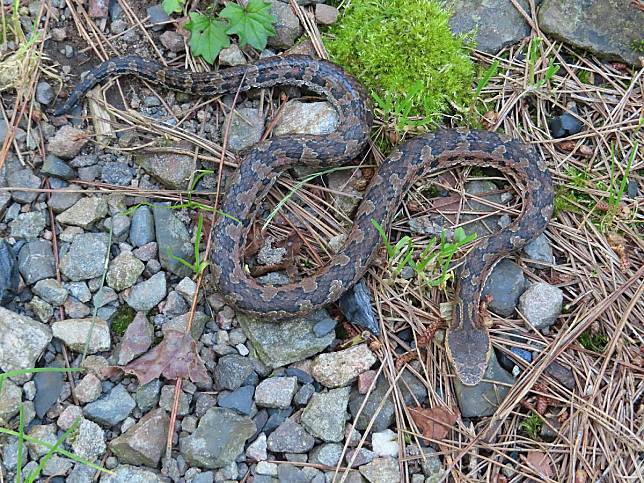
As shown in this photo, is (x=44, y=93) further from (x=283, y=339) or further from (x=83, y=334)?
(x=283, y=339)

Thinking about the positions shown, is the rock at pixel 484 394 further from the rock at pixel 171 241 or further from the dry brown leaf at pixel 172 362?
the rock at pixel 171 241

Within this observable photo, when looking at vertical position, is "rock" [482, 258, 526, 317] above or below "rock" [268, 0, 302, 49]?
below

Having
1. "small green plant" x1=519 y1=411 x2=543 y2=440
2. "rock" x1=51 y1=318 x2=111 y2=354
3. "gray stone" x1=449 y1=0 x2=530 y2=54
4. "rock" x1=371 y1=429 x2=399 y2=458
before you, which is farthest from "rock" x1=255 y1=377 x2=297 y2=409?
"gray stone" x1=449 y1=0 x2=530 y2=54

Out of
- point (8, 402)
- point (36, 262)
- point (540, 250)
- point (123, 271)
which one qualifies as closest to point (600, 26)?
point (540, 250)

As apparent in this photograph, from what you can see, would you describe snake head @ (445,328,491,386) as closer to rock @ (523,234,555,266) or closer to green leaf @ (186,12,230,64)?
rock @ (523,234,555,266)

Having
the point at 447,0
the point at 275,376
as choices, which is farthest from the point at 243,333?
the point at 447,0

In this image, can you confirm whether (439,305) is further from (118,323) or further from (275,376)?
(118,323)

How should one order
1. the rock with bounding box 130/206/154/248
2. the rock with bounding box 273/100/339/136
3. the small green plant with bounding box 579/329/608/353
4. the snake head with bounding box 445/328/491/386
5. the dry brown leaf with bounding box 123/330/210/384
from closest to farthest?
1. the dry brown leaf with bounding box 123/330/210/384
2. the snake head with bounding box 445/328/491/386
3. the small green plant with bounding box 579/329/608/353
4. the rock with bounding box 130/206/154/248
5. the rock with bounding box 273/100/339/136
